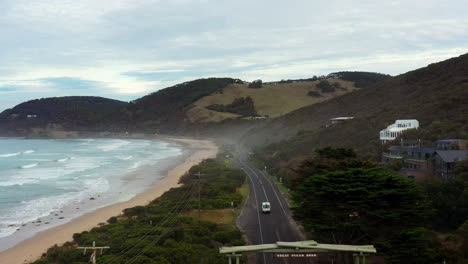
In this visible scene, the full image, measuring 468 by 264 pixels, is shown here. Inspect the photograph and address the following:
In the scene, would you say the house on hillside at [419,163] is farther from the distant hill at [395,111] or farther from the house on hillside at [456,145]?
the distant hill at [395,111]

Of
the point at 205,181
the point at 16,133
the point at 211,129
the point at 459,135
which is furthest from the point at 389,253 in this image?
the point at 16,133

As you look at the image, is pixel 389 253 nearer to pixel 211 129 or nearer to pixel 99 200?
pixel 99 200

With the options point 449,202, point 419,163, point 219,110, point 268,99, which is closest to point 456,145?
point 419,163

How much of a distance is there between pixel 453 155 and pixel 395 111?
3076 centimetres

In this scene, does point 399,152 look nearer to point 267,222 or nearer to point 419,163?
point 419,163

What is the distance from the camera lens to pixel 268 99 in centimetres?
17512

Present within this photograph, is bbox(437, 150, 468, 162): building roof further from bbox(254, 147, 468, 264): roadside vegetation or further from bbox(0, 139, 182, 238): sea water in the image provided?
bbox(0, 139, 182, 238): sea water

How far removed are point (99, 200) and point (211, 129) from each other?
355ft

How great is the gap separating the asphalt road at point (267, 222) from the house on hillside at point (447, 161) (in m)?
9.66

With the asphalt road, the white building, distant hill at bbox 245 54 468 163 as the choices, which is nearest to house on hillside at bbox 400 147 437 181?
distant hill at bbox 245 54 468 163

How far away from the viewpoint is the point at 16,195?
45656mm

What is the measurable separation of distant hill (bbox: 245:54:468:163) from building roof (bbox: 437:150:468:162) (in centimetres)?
819

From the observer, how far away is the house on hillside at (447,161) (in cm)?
2697

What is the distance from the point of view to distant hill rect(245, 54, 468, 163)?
43.9 m
